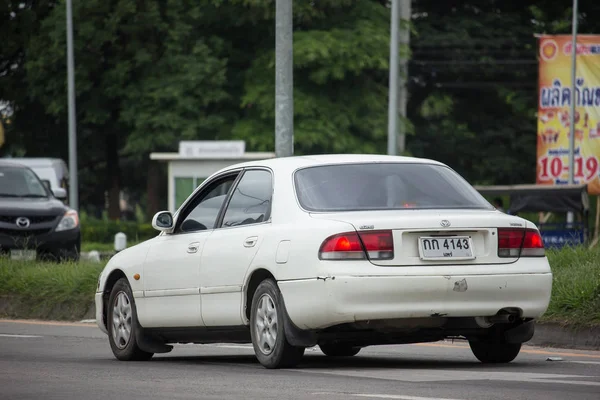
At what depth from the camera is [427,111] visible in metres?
60.5

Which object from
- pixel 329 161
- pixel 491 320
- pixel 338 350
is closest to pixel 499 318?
pixel 491 320

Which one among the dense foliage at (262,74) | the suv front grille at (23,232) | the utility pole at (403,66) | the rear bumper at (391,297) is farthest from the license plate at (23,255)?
the utility pole at (403,66)

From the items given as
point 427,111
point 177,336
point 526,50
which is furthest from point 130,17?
point 177,336

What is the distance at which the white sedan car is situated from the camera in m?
→ 9.75

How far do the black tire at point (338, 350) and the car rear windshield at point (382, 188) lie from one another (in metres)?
1.58

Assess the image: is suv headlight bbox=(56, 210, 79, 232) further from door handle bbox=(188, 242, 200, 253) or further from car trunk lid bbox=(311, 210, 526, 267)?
car trunk lid bbox=(311, 210, 526, 267)

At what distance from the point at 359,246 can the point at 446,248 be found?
0.57 metres

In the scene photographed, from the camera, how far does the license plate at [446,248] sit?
9.83 meters

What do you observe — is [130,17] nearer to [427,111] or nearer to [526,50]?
[526,50]

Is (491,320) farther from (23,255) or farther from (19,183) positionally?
(19,183)

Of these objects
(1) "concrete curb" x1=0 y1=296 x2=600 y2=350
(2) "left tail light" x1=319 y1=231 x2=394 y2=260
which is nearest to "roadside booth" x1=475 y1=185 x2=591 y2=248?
(1) "concrete curb" x1=0 y1=296 x2=600 y2=350

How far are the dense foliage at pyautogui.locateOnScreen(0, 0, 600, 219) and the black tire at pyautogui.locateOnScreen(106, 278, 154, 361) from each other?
3289 cm

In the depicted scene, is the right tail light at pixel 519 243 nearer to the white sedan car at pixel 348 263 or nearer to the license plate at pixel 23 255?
the white sedan car at pixel 348 263

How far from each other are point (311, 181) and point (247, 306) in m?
0.95
